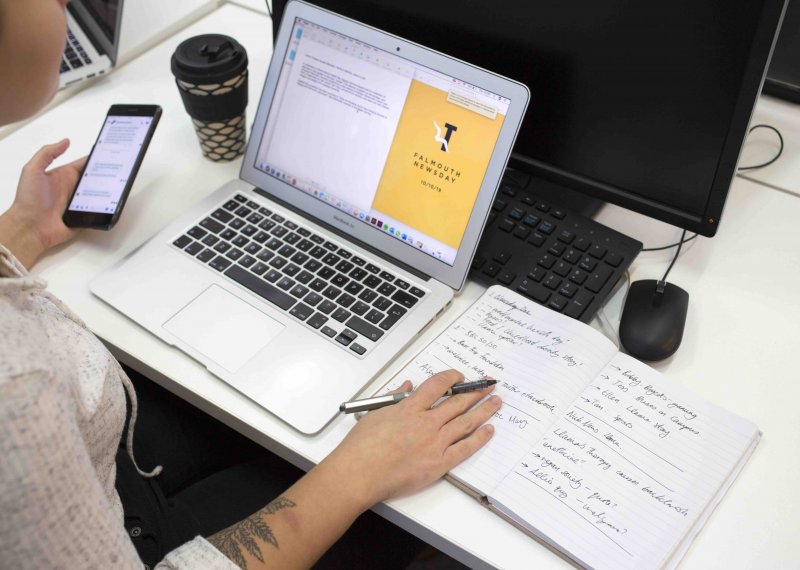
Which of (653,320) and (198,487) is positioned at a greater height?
(653,320)

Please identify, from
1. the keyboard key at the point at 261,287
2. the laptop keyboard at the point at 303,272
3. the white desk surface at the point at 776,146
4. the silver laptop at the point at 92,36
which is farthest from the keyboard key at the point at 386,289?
the silver laptop at the point at 92,36

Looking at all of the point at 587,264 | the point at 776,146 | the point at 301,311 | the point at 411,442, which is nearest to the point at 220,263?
the point at 301,311

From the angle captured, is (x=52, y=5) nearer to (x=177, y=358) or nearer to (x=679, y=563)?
(x=177, y=358)

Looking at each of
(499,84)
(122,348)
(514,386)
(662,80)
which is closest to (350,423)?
(514,386)

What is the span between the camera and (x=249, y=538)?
72cm

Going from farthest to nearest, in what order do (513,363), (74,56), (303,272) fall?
(74,56) < (303,272) < (513,363)

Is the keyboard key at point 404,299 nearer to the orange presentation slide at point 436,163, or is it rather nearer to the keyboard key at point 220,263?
the orange presentation slide at point 436,163

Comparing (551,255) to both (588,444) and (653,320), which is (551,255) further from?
(588,444)

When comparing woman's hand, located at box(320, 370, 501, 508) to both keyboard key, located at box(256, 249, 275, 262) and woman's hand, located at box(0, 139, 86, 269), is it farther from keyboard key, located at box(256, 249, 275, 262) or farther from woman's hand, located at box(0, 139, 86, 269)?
woman's hand, located at box(0, 139, 86, 269)

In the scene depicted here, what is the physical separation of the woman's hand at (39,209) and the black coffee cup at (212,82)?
18cm

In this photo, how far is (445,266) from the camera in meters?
0.91

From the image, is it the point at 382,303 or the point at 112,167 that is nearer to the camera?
the point at 382,303

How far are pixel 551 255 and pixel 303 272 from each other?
0.31m

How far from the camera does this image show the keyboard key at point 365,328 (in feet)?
2.84
